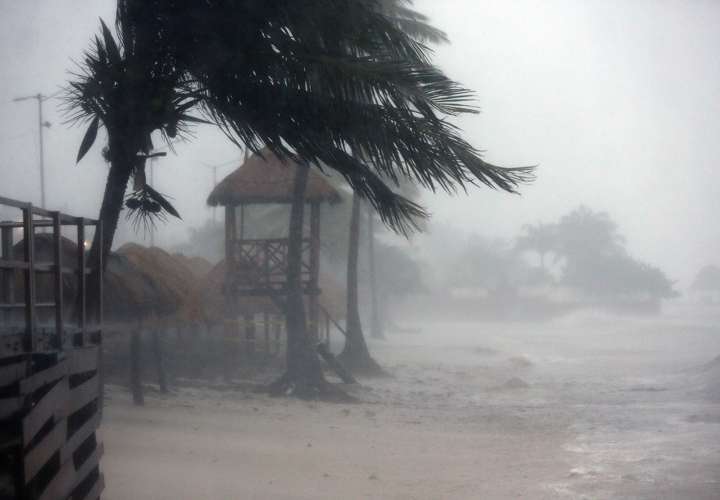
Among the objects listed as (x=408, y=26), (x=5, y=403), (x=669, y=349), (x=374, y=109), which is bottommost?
(x=669, y=349)

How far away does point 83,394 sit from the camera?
6719mm

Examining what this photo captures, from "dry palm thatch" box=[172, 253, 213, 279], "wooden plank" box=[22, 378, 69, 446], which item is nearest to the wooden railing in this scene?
"wooden plank" box=[22, 378, 69, 446]

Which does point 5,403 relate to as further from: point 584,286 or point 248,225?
point 584,286

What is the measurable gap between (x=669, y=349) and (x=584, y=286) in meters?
40.7

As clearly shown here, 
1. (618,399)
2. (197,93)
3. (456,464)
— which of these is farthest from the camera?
(618,399)

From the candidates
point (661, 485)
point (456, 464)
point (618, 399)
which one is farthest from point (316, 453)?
point (618, 399)

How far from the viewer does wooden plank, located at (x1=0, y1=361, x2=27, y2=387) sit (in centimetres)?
506

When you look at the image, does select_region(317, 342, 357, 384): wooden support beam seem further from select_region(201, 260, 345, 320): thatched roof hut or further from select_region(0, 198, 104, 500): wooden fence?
select_region(0, 198, 104, 500): wooden fence

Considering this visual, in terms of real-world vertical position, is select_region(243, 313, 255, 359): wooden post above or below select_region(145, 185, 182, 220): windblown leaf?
below

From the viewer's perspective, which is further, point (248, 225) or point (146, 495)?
point (248, 225)

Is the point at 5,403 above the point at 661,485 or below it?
above

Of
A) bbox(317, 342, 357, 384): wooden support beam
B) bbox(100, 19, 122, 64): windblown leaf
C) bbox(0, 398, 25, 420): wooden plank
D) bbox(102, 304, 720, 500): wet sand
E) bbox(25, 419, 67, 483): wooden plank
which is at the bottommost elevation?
bbox(102, 304, 720, 500): wet sand

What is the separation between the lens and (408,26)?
25.4 m

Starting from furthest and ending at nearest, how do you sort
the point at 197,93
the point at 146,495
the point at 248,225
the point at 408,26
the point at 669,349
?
the point at 669,349 → the point at 248,225 → the point at 408,26 → the point at 146,495 → the point at 197,93
